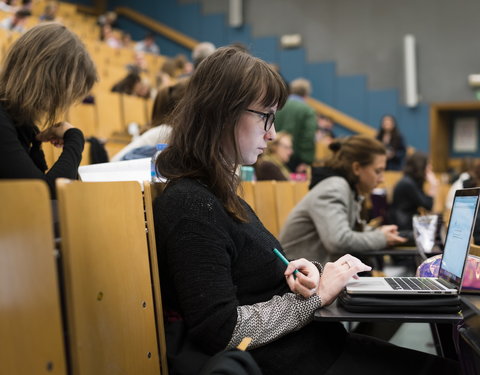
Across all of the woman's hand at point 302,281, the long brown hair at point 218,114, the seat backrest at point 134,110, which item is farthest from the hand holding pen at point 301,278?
the seat backrest at point 134,110

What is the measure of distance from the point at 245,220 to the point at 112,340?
385 mm

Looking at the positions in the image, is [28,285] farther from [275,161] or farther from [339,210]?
[275,161]

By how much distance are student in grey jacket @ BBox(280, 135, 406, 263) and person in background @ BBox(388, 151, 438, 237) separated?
2.18m

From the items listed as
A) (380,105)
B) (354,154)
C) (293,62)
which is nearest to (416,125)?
(380,105)

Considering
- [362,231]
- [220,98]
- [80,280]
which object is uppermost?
[220,98]

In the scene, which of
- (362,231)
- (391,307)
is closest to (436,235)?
(362,231)

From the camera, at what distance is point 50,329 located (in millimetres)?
882

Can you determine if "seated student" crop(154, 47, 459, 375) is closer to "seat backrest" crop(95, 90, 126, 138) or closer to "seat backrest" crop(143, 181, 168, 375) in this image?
"seat backrest" crop(143, 181, 168, 375)

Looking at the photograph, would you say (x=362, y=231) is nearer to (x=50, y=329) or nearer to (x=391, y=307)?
(x=391, y=307)

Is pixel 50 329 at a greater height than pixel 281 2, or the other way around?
pixel 281 2

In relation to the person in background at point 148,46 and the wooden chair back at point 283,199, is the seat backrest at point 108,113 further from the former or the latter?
the person in background at point 148,46

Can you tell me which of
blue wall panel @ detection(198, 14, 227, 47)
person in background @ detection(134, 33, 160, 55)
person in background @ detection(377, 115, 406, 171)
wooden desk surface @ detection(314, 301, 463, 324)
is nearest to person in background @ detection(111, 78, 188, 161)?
wooden desk surface @ detection(314, 301, 463, 324)

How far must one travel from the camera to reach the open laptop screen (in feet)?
4.55

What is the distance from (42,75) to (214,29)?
30.9 ft
